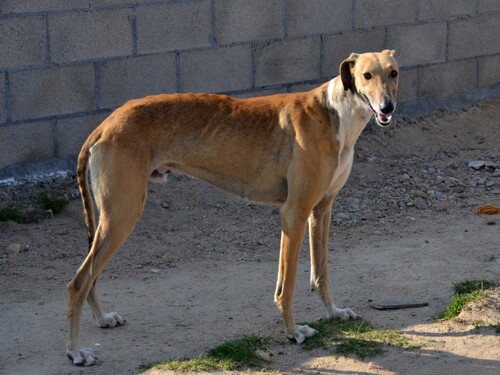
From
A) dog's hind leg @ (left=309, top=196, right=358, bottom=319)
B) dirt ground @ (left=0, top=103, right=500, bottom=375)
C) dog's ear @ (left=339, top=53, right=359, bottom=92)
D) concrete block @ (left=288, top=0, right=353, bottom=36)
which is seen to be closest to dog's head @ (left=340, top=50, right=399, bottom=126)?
dog's ear @ (left=339, top=53, right=359, bottom=92)

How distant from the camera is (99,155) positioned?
5.44 meters

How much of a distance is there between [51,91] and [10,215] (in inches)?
43.5

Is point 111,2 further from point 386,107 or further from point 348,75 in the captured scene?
point 386,107

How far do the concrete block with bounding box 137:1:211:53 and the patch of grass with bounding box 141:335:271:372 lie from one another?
11.6ft

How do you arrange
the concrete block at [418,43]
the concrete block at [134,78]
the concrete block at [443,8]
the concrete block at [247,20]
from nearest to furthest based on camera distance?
1. the concrete block at [134,78]
2. the concrete block at [247,20]
3. the concrete block at [418,43]
4. the concrete block at [443,8]

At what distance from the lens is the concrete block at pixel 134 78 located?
8.25 m

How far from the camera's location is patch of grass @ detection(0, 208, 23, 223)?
7.51 metres

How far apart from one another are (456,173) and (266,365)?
14.0ft

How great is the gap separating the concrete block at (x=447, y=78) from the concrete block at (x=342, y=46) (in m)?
0.81

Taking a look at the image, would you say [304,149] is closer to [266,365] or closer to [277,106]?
[277,106]

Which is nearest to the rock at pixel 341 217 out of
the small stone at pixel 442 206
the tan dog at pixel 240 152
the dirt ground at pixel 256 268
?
the dirt ground at pixel 256 268

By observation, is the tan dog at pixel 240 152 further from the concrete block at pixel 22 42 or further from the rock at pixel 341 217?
the concrete block at pixel 22 42

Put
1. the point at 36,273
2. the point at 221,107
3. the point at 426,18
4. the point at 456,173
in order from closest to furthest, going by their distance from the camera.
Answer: the point at 221,107 → the point at 36,273 → the point at 456,173 → the point at 426,18

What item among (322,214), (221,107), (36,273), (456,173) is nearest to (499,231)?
(456,173)
